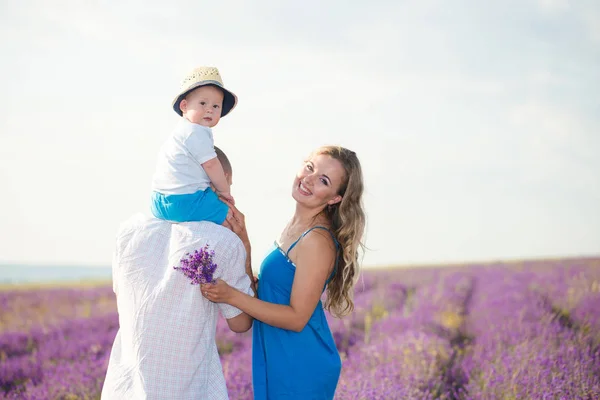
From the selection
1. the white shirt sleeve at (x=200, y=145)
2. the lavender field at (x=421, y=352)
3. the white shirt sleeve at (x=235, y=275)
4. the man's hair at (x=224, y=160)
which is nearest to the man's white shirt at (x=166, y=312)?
the white shirt sleeve at (x=235, y=275)

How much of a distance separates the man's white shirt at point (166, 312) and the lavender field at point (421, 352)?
1.35 meters

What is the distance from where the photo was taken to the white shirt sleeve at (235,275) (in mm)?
2590

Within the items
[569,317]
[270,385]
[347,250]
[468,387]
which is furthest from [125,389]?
[569,317]

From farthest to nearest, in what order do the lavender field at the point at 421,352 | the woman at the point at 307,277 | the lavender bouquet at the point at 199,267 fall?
the lavender field at the point at 421,352, the woman at the point at 307,277, the lavender bouquet at the point at 199,267

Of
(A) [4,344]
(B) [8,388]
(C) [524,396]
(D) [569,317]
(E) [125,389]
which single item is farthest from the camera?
(D) [569,317]

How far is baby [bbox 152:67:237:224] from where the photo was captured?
8.68ft

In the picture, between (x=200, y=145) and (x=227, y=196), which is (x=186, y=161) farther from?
(x=227, y=196)

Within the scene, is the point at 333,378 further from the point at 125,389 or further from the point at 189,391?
the point at 125,389

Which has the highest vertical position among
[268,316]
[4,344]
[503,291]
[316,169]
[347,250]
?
[316,169]

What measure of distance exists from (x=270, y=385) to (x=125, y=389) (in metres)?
0.66

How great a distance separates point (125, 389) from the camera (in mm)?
2570

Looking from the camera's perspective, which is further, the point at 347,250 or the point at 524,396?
the point at 524,396

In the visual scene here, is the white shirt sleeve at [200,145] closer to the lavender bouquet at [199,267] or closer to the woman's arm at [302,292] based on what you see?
the lavender bouquet at [199,267]

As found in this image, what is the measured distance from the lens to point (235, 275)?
263 centimetres
